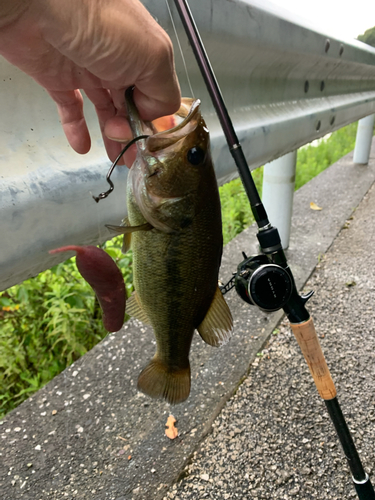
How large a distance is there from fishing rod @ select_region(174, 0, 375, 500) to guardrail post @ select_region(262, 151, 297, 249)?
185 cm

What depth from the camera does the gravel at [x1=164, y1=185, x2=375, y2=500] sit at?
1.71 m

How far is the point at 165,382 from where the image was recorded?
3.91ft

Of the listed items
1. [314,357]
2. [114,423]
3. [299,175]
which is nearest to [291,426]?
[314,357]

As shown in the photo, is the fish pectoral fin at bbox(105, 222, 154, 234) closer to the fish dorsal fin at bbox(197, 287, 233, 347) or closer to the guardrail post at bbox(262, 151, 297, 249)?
the fish dorsal fin at bbox(197, 287, 233, 347)

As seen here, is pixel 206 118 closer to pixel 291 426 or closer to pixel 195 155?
pixel 195 155

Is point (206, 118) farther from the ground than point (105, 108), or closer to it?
closer to it

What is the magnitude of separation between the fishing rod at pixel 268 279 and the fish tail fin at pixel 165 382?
1.20 feet

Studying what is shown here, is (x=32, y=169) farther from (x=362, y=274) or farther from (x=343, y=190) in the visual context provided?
(x=343, y=190)

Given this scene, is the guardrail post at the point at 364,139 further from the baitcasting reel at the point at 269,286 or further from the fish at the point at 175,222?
the fish at the point at 175,222

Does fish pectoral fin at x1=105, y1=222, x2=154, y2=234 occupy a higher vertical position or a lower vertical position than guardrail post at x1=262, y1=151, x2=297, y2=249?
higher

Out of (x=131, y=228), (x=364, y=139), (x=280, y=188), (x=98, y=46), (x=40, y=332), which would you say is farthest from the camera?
(x=364, y=139)

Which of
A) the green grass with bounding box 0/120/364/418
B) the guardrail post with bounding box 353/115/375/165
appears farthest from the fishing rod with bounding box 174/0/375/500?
the guardrail post with bounding box 353/115/375/165

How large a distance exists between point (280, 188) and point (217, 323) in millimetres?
2396

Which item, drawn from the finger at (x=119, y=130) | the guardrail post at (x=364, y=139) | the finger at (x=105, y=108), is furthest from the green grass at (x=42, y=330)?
the guardrail post at (x=364, y=139)
